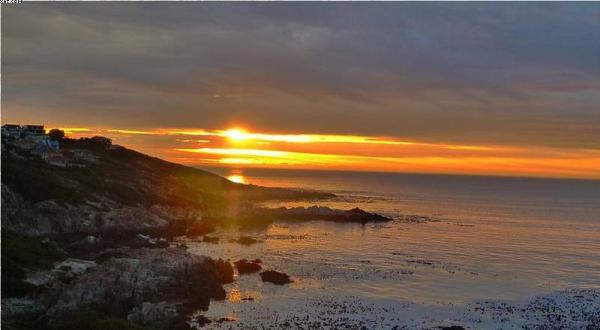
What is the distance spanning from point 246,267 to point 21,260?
26651 millimetres

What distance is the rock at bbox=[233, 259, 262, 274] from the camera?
66.0m

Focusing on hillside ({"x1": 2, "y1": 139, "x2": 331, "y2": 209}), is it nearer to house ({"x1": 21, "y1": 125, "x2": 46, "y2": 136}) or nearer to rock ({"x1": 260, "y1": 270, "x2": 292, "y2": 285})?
house ({"x1": 21, "y1": 125, "x2": 46, "y2": 136})

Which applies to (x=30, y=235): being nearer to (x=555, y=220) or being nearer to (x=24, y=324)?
(x=24, y=324)

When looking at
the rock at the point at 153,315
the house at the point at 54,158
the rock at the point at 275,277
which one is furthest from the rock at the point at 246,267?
the house at the point at 54,158

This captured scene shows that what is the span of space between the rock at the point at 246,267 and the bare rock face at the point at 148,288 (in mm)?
4642

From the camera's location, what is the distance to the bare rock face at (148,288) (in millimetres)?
42000

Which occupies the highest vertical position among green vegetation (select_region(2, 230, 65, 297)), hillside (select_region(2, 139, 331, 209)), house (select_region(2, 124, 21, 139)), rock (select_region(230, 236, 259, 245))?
house (select_region(2, 124, 21, 139))

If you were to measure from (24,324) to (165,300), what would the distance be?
14373 mm

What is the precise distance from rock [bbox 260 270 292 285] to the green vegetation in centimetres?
2356

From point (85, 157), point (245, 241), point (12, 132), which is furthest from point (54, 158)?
point (245, 241)

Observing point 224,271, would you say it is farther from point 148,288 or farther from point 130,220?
point 130,220

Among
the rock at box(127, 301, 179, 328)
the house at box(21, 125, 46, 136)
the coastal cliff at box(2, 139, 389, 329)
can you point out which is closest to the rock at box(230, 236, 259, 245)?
the coastal cliff at box(2, 139, 389, 329)

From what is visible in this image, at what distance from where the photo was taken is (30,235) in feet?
240

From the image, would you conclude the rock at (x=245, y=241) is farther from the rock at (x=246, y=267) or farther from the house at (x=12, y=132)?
the house at (x=12, y=132)
